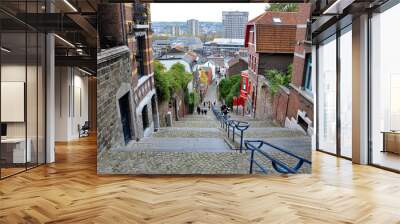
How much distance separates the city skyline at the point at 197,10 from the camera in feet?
22.4

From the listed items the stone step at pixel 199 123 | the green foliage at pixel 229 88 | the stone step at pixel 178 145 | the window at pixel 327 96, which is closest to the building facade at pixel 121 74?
the stone step at pixel 178 145

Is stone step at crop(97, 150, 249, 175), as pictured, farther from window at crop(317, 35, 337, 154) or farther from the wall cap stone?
window at crop(317, 35, 337, 154)

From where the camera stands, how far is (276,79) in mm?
6953

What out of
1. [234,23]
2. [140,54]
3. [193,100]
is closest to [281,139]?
[193,100]

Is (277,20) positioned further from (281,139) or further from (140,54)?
(140,54)

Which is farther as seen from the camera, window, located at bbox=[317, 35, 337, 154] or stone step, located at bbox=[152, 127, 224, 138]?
window, located at bbox=[317, 35, 337, 154]

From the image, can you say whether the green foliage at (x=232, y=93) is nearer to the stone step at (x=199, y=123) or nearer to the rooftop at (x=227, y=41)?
the stone step at (x=199, y=123)

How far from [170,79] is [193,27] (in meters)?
0.95

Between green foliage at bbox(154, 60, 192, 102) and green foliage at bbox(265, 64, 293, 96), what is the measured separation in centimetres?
136

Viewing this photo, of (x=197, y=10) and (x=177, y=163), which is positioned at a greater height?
(x=197, y=10)

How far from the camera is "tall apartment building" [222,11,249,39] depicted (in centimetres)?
687

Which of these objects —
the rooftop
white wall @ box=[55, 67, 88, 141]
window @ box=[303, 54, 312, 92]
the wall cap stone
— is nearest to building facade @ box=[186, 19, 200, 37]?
the rooftop

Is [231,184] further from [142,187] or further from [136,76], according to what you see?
[136,76]

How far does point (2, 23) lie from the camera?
20.9 feet
